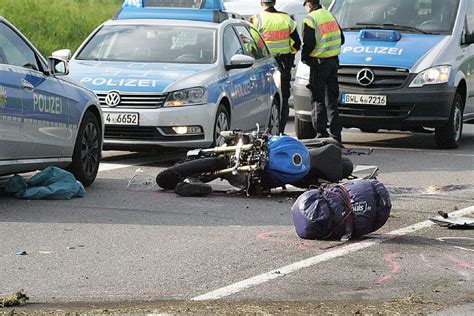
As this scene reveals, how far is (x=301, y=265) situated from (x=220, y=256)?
1.94ft

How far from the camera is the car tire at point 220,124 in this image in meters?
14.9

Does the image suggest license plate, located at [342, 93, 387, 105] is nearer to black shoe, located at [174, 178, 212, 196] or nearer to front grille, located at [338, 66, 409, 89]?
front grille, located at [338, 66, 409, 89]

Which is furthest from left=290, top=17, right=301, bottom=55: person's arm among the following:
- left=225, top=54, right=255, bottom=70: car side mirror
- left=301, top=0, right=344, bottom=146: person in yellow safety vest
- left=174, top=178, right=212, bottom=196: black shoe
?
left=174, top=178, right=212, bottom=196: black shoe

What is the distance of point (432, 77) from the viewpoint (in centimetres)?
1711

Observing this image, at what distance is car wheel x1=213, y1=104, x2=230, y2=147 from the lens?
14.9 m

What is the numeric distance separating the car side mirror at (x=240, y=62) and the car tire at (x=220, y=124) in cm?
55

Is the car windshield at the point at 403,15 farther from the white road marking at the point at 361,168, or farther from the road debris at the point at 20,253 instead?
the road debris at the point at 20,253

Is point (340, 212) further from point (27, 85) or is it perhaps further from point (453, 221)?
point (27, 85)

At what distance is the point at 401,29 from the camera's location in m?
17.8

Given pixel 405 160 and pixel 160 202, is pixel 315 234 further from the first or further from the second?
pixel 405 160

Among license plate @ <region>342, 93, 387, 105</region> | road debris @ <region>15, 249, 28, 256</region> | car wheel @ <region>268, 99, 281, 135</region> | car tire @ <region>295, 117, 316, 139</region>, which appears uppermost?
road debris @ <region>15, 249, 28, 256</region>

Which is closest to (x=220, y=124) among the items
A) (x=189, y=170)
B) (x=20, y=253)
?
(x=189, y=170)

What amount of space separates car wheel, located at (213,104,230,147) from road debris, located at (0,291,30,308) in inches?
300

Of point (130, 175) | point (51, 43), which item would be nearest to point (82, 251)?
point (130, 175)
